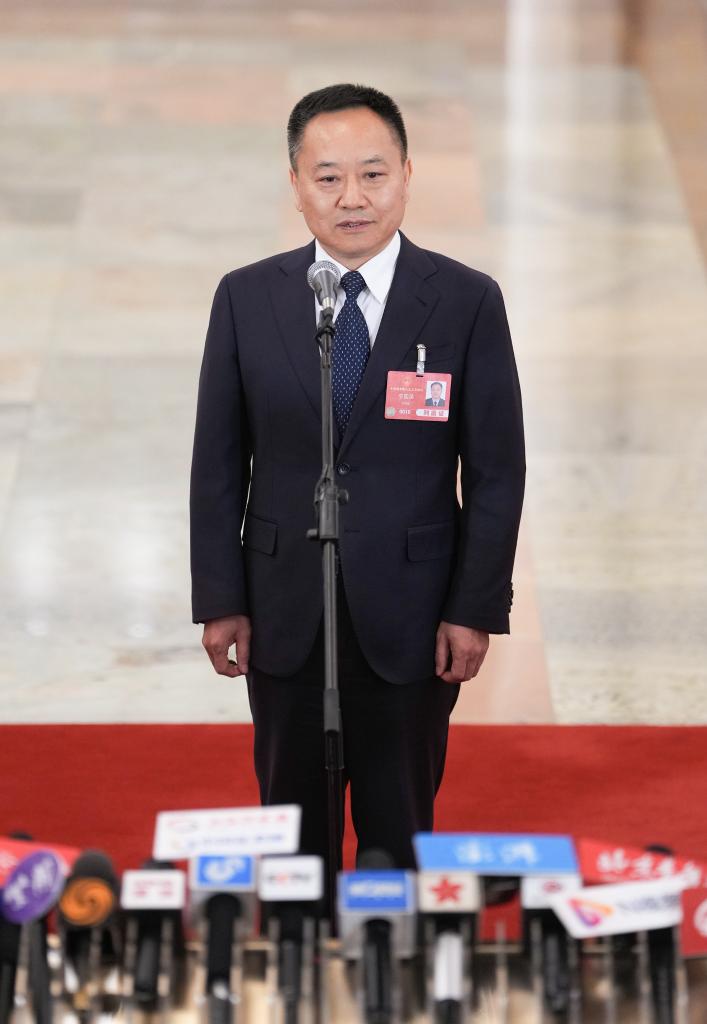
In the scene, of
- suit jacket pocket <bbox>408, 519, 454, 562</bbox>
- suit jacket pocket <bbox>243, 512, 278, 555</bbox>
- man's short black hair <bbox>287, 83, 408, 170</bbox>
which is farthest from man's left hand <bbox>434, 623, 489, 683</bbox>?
man's short black hair <bbox>287, 83, 408, 170</bbox>

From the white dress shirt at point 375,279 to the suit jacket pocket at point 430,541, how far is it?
0.34 m

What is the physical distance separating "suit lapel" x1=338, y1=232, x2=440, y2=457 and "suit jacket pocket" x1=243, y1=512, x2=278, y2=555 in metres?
0.20

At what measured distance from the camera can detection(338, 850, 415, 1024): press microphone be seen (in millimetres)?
1890

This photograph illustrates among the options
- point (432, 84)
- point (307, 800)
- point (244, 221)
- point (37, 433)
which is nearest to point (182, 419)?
point (37, 433)

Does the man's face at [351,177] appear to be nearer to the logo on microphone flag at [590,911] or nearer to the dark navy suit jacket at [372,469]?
the dark navy suit jacket at [372,469]

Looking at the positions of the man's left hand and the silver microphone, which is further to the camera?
the man's left hand

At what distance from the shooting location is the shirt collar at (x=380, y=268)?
2.77 metres

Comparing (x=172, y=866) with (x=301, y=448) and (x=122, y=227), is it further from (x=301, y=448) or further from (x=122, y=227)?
(x=122, y=227)

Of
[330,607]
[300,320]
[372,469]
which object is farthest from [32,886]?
[300,320]

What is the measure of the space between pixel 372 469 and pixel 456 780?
1.46 metres

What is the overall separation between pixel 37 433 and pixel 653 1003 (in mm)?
4305

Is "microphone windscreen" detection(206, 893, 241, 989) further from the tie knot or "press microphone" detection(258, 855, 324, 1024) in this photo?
the tie knot

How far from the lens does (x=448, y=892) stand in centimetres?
194

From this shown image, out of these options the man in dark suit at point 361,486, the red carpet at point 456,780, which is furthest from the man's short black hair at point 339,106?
the red carpet at point 456,780
